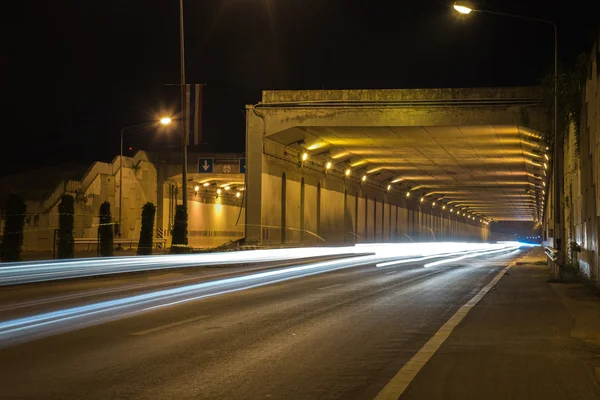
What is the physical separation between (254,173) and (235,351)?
31.2 metres

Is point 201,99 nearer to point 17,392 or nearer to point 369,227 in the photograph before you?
point 17,392

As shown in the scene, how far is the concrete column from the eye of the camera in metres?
40.8

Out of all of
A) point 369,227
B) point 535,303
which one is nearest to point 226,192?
point 369,227

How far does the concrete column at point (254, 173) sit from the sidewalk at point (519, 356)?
2513 cm

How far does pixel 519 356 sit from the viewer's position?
9.89 m

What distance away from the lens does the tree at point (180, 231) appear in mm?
34938

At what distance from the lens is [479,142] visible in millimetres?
45094

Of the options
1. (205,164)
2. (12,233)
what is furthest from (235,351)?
(205,164)

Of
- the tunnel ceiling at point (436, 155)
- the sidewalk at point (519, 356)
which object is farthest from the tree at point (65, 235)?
the sidewalk at point (519, 356)

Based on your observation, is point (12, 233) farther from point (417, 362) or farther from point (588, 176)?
point (417, 362)

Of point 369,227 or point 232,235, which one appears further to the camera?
point 232,235

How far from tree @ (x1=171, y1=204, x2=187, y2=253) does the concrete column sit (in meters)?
6.53

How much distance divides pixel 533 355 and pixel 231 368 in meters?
4.06

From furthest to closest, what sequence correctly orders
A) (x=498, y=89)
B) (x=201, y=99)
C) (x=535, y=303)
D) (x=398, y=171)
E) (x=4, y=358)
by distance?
(x=398, y=171) < (x=498, y=89) < (x=201, y=99) < (x=535, y=303) < (x=4, y=358)
